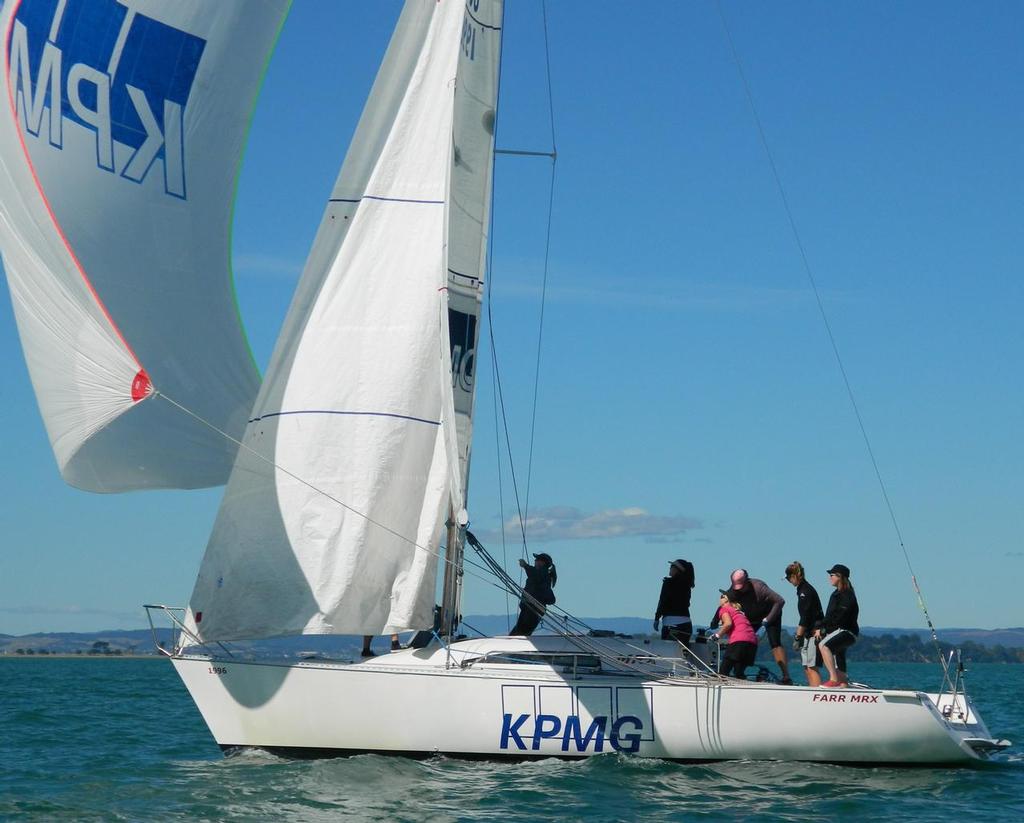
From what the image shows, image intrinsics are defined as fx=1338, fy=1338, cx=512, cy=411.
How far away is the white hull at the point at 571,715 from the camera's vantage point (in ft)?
38.8

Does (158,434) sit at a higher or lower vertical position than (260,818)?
higher

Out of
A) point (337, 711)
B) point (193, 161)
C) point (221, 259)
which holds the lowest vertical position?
point (337, 711)

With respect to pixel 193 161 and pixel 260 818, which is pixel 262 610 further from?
pixel 193 161

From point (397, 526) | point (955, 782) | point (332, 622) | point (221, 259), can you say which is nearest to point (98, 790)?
point (332, 622)

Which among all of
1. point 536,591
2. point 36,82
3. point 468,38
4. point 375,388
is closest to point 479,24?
point 468,38

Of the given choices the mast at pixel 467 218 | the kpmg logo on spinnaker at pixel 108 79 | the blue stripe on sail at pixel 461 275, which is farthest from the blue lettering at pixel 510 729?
the kpmg logo on spinnaker at pixel 108 79

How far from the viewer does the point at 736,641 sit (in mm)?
12328

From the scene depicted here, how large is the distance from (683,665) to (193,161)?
21.5 feet

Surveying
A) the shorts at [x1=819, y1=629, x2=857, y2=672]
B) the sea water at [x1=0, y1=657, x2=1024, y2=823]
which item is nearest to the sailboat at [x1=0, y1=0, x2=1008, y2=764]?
the sea water at [x1=0, y1=657, x2=1024, y2=823]

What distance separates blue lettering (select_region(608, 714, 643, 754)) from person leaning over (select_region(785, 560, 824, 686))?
5.90 ft

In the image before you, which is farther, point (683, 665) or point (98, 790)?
point (683, 665)

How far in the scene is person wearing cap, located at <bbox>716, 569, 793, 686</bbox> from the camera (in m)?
12.7

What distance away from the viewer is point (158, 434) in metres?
12.2

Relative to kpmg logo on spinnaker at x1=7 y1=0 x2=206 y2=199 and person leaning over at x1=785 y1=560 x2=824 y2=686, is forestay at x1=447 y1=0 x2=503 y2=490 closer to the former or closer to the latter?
kpmg logo on spinnaker at x1=7 y1=0 x2=206 y2=199
